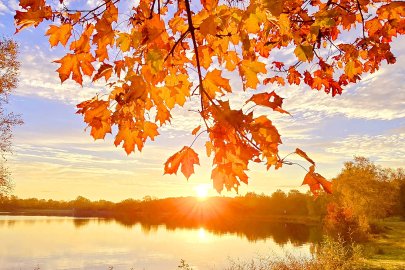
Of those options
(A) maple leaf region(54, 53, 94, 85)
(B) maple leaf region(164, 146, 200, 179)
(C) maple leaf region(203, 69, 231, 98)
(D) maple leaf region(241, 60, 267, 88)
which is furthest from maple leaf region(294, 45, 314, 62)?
(A) maple leaf region(54, 53, 94, 85)

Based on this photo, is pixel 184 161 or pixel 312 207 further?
pixel 312 207

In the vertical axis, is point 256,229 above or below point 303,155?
below

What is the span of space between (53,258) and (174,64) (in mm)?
41558

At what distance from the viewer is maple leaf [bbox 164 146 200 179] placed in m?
2.39

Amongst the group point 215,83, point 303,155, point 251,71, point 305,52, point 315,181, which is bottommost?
point 315,181

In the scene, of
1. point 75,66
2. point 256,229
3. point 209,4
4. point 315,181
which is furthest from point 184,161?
point 256,229

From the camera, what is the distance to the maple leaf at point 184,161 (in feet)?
7.84

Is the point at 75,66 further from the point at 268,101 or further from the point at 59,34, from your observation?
the point at 268,101

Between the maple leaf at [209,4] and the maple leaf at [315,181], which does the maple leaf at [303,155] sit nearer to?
the maple leaf at [315,181]

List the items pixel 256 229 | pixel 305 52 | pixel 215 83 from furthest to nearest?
pixel 256 229 < pixel 305 52 < pixel 215 83

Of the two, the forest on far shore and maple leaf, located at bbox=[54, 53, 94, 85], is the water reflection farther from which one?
maple leaf, located at bbox=[54, 53, 94, 85]

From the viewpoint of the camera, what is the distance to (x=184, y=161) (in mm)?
2404

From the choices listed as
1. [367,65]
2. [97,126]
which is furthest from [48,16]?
[367,65]

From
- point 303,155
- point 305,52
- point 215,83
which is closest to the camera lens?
point 303,155
